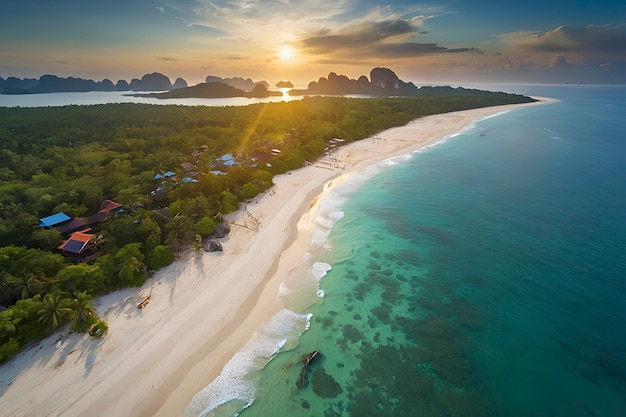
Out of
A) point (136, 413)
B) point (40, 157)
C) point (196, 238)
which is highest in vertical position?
point (40, 157)

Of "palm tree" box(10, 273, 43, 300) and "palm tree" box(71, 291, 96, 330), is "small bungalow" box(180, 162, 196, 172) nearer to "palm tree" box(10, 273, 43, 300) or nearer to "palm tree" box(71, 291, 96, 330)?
"palm tree" box(10, 273, 43, 300)

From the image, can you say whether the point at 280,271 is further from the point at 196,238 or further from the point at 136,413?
the point at 136,413

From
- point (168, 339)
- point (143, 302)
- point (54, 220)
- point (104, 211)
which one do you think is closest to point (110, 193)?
point (104, 211)

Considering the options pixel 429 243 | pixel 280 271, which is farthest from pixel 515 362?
pixel 280 271

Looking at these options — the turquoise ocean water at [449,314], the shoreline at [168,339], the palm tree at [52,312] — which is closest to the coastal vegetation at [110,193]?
the palm tree at [52,312]

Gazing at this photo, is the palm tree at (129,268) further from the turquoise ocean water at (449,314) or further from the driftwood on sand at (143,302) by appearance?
the turquoise ocean water at (449,314)

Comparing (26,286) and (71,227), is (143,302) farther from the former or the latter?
(71,227)

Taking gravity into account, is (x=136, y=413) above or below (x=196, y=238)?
below
